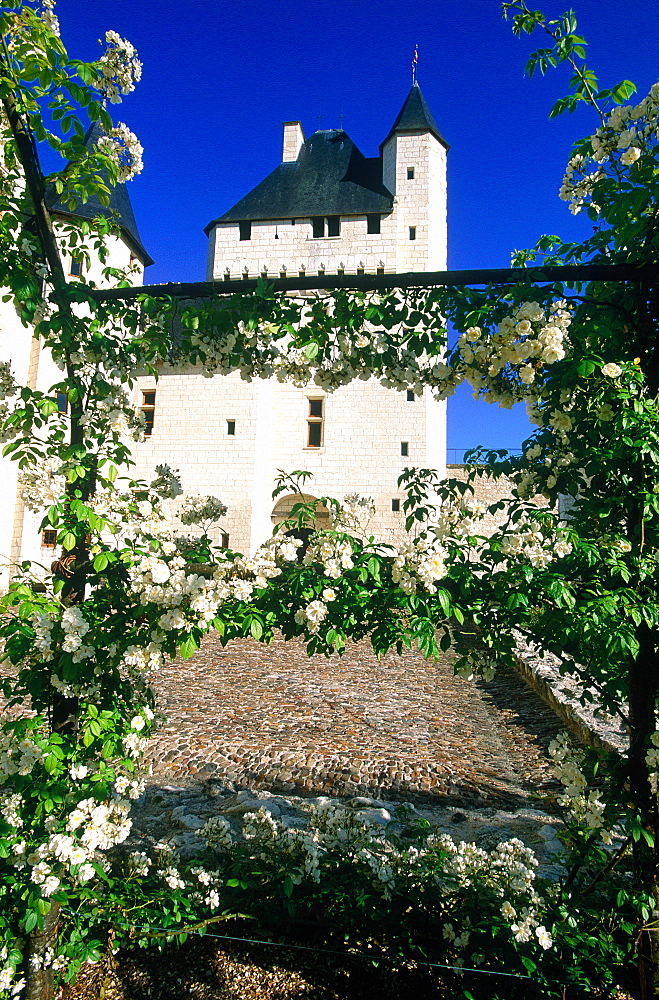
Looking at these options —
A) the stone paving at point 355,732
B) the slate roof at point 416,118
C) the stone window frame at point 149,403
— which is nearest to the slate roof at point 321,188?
the slate roof at point 416,118

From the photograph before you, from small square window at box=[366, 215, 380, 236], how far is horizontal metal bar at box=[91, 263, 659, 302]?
21.3 metres

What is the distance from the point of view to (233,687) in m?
8.09

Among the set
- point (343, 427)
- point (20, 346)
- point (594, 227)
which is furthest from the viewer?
point (343, 427)

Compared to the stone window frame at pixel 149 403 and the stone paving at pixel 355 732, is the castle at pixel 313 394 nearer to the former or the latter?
the stone window frame at pixel 149 403

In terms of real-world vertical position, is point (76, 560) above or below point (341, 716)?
above

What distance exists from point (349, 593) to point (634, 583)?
3.69ft

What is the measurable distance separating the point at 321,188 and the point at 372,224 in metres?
3.00

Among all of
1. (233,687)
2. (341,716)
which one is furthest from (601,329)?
(233,687)

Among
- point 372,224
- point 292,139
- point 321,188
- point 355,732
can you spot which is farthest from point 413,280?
point 292,139

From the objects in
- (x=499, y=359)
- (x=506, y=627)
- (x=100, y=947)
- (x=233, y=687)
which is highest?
(x=499, y=359)

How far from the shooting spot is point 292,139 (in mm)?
25391

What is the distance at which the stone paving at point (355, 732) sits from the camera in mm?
4891

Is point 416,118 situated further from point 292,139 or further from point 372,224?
point 292,139

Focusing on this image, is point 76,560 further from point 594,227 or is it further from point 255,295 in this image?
point 594,227
